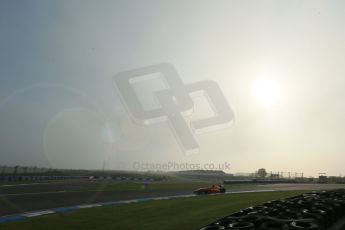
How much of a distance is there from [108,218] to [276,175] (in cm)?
8070

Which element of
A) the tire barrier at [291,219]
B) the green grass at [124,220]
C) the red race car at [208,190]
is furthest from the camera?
the red race car at [208,190]

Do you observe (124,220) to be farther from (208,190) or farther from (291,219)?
(208,190)

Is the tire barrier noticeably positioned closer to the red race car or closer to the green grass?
the green grass

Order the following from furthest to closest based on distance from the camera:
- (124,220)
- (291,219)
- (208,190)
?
(208,190) → (124,220) → (291,219)

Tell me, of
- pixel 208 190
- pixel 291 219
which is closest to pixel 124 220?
pixel 291 219

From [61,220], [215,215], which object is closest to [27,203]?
[61,220]

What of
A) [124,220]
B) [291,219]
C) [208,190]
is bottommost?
[124,220]

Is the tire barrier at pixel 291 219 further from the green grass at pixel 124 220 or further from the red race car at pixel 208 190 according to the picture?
the red race car at pixel 208 190

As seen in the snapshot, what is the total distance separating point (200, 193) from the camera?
33.5 metres

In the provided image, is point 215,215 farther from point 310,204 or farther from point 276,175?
point 276,175

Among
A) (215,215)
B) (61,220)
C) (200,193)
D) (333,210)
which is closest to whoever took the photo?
(333,210)

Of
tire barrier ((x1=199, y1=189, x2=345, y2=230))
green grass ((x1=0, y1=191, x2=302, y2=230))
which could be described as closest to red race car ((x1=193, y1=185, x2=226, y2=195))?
green grass ((x1=0, y1=191, x2=302, y2=230))

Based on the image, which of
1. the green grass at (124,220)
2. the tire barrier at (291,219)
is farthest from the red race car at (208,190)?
the tire barrier at (291,219)

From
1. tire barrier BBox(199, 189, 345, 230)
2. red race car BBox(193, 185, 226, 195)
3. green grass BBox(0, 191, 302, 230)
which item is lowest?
green grass BBox(0, 191, 302, 230)
